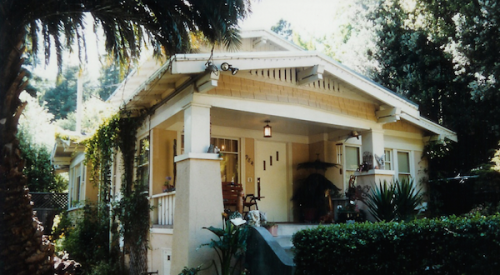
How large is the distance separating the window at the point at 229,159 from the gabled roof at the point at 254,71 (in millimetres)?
2230

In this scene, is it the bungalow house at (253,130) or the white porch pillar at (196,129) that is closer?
the bungalow house at (253,130)

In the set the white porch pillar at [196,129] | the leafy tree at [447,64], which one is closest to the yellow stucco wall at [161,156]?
the white porch pillar at [196,129]

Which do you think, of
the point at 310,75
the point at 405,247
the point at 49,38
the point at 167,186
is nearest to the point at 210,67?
the point at 310,75

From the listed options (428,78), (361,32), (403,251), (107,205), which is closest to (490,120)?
(428,78)

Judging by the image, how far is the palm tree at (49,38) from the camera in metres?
6.41

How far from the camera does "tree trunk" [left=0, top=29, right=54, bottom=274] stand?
20.8 feet

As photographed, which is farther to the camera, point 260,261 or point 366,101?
point 366,101

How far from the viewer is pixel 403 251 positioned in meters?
6.25

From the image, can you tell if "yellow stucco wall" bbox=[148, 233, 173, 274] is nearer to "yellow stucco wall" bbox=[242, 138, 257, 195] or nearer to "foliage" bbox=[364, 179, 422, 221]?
"yellow stucco wall" bbox=[242, 138, 257, 195]

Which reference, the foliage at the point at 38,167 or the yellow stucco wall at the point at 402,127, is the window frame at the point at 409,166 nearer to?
the yellow stucco wall at the point at 402,127

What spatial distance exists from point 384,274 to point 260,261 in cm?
214

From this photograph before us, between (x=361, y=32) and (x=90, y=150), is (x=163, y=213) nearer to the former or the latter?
(x=90, y=150)

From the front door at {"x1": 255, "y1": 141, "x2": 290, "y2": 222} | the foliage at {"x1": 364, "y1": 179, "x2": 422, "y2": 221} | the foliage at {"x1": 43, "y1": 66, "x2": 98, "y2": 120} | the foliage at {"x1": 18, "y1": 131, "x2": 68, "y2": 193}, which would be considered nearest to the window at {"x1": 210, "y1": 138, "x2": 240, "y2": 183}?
the front door at {"x1": 255, "y1": 141, "x2": 290, "y2": 222}

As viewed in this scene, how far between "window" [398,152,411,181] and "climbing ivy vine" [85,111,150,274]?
7.46 meters
